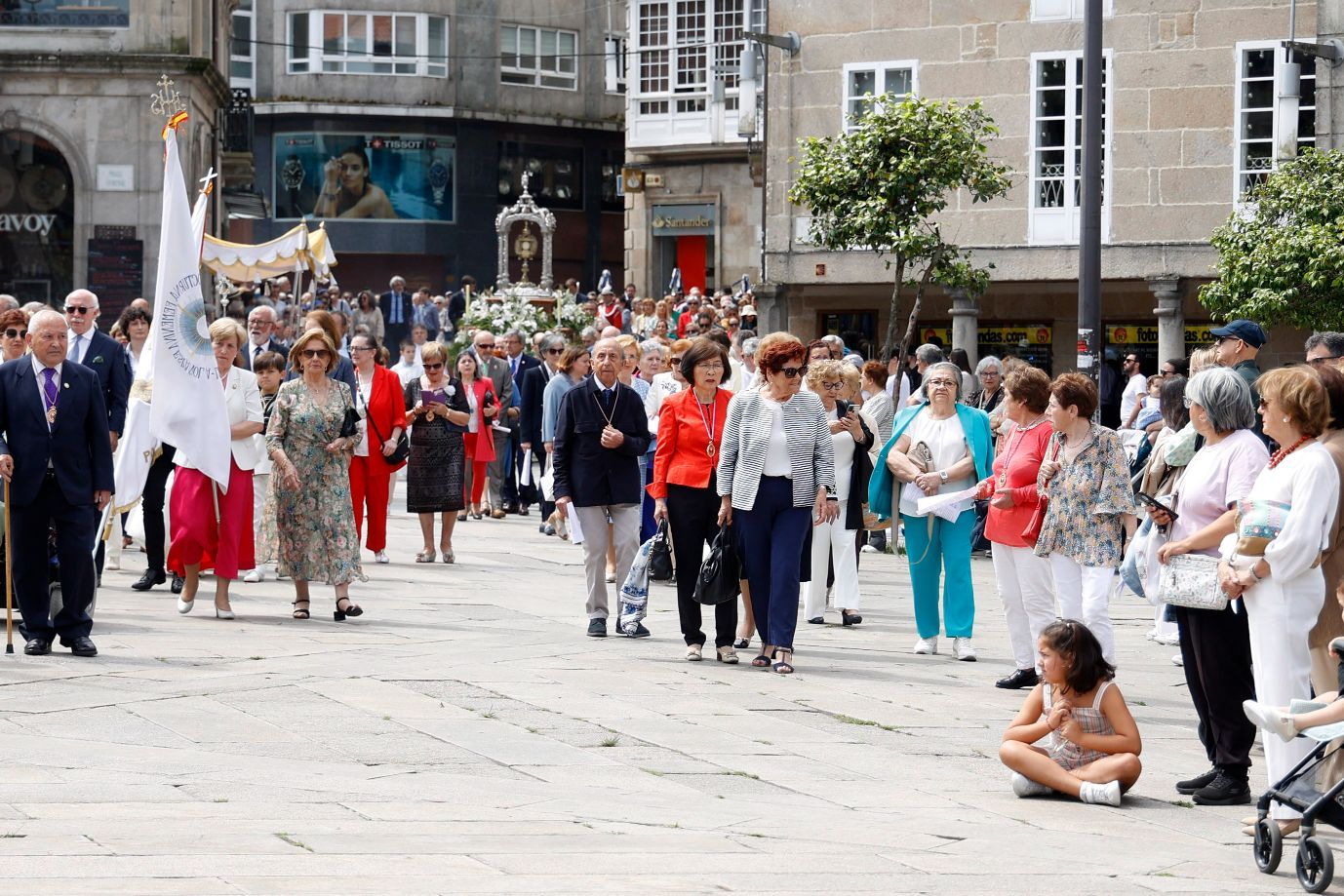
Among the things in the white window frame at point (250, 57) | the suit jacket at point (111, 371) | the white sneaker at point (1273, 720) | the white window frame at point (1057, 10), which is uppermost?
the white window frame at point (250, 57)

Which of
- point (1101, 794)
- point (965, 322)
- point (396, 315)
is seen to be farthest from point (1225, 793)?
point (396, 315)

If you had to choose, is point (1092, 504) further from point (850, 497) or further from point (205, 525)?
point (205, 525)

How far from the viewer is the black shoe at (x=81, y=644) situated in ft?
36.6

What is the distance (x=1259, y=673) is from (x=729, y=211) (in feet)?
134

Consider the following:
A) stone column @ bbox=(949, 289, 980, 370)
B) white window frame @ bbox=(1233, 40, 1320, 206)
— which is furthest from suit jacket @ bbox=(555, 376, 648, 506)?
stone column @ bbox=(949, 289, 980, 370)

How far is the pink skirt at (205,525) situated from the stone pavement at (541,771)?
397 millimetres

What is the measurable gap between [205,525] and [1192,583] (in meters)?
7.14

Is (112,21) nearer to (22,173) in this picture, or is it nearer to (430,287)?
(22,173)

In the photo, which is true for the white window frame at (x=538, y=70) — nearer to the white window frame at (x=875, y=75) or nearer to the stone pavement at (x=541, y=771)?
the white window frame at (x=875, y=75)

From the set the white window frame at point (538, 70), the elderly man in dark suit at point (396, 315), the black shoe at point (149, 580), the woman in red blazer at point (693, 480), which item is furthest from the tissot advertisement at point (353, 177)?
the woman in red blazer at point (693, 480)

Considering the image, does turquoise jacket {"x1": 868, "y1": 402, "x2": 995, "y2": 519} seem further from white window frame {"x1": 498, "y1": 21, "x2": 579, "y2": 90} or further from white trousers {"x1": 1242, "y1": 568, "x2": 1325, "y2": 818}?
white window frame {"x1": 498, "y1": 21, "x2": 579, "y2": 90}

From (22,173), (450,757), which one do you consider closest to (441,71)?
(22,173)

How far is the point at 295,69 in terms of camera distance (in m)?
56.3

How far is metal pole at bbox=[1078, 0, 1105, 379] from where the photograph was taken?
701 inches
